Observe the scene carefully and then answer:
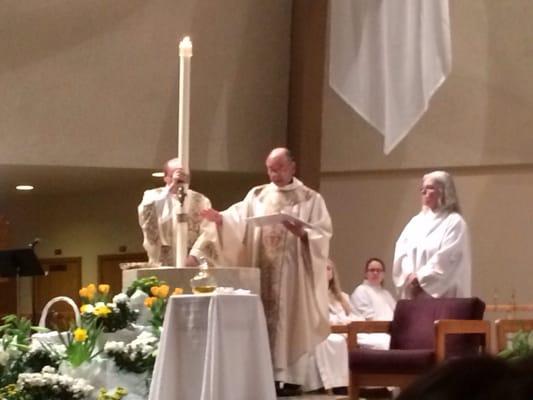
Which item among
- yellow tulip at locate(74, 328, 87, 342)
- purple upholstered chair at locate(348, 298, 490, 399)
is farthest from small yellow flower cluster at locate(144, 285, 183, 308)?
purple upholstered chair at locate(348, 298, 490, 399)

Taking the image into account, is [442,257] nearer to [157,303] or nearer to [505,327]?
[505,327]

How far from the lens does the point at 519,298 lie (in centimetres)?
934

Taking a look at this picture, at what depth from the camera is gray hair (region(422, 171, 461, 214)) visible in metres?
6.56

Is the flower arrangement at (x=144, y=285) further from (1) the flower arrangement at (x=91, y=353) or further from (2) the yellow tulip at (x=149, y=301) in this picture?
(2) the yellow tulip at (x=149, y=301)

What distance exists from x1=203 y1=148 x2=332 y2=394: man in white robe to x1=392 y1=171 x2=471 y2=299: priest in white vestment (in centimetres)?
71

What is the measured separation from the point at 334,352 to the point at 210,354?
3342 millimetres

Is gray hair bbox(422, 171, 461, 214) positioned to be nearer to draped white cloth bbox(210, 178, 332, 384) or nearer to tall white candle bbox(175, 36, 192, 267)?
draped white cloth bbox(210, 178, 332, 384)

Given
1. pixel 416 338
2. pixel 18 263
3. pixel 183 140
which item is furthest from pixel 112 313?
pixel 18 263

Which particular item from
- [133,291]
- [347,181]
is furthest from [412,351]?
[347,181]

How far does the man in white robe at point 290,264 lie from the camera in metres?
7.21

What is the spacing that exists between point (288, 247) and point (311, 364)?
2.93 feet

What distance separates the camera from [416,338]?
634 centimetres

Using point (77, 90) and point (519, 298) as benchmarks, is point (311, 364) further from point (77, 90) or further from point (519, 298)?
point (77, 90)

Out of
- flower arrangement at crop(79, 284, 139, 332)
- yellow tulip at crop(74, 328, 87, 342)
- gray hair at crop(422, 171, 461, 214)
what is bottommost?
yellow tulip at crop(74, 328, 87, 342)
